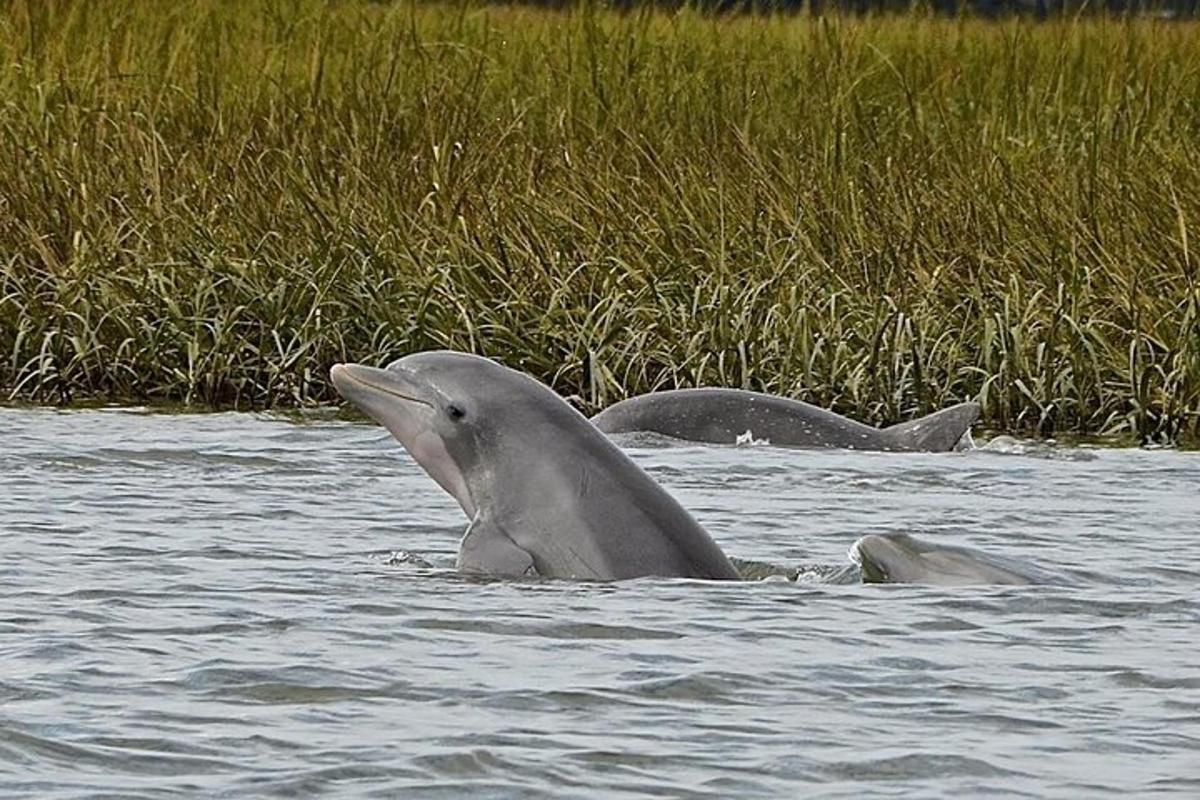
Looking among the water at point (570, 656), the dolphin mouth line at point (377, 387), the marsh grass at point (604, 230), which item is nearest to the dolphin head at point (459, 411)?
the dolphin mouth line at point (377, 387)

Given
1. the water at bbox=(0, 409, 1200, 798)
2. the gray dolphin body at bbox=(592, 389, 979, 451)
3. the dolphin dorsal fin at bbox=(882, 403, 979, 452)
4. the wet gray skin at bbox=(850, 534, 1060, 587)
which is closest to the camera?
the water at bbox=(0, 409, 1200, 798)

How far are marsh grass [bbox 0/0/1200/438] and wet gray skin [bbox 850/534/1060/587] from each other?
3854mm

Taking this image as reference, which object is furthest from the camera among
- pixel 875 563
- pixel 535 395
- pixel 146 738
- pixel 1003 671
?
pixel 535 395

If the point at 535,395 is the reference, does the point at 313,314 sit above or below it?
below

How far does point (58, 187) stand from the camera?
12352 mm

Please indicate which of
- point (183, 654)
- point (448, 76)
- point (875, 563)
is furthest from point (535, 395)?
point (448, 76)

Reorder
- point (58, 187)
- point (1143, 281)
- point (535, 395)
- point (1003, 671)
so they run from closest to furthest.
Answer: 1. point (1003, 671)
2. point (535, 395)
3. point (1143, 281)
4. point (58, 187)

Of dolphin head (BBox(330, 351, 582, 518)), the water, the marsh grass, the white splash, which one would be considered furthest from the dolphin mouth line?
the marsh grass

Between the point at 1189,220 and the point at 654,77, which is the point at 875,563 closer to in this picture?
the point at 1189,220

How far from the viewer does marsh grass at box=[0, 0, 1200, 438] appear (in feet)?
37.0

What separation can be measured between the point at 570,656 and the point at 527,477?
1.26 m

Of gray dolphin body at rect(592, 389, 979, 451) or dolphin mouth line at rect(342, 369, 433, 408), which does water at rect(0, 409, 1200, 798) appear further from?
gray dolphin body at rect(592, 389, 979, 451)

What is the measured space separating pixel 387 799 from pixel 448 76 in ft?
30.3

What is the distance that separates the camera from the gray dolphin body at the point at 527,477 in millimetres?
7012
